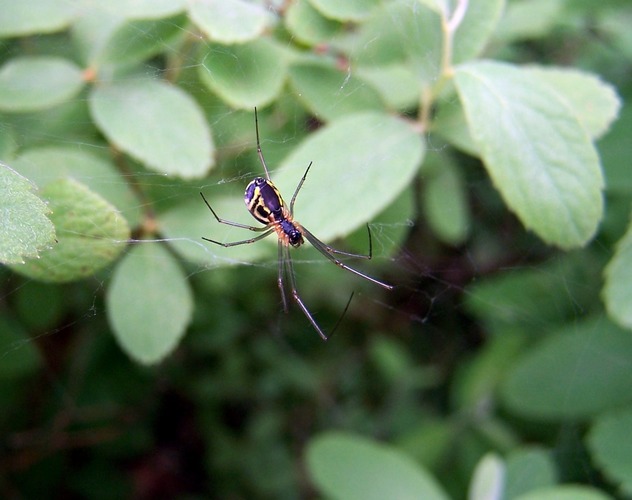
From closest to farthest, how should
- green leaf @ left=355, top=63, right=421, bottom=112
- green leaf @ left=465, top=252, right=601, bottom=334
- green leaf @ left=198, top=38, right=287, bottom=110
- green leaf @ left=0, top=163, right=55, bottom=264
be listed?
green leaf @ left=0, top=163, right=55, bottom=264
green leaf @ left=198, top=38, right=287, bottom=110
green leaf @ left=355, top=63, right=421, bottom=112
green leaf @ left=465, top=252, right=601, bottom=334

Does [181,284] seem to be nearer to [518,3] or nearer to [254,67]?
[254,67]

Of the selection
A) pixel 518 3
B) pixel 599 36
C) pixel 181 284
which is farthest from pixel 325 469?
pixel 599 36

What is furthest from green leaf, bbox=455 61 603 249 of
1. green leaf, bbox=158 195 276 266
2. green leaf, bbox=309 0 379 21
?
green leaf, bbox=158 195 276 266

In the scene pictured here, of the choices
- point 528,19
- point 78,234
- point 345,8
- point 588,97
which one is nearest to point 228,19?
point 345,8

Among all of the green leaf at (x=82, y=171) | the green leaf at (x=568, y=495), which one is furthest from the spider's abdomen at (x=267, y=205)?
the green leaf at (x=568, y=495)

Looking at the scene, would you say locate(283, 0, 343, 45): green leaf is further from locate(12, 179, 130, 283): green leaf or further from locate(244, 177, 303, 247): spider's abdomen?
locate(12, 179, 130, 283): green leaf
